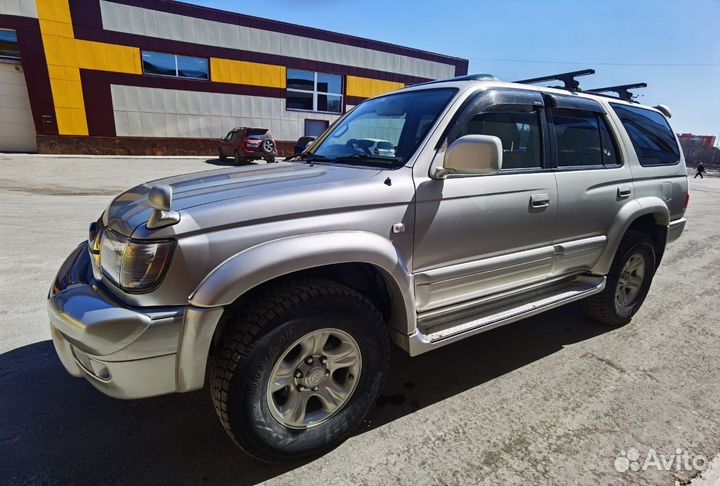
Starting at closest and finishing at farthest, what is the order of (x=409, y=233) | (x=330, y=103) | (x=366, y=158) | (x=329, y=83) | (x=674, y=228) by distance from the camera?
(x=409, y=233)
(x=366, y=158)
(x=674, y=228)
(x=329, y=83)
(x=330, y=103)

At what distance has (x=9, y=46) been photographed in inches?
701

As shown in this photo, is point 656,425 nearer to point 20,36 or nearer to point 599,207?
point 599,207

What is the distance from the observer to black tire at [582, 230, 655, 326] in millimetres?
3646

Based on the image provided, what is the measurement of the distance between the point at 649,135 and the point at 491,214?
2.50 meters

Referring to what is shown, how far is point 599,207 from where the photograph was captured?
3.34 metres

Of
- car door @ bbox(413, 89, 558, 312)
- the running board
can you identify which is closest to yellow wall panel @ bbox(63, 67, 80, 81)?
car door @ bbox(413, 89, 558, 312)

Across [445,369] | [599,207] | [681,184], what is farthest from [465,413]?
[681,184]

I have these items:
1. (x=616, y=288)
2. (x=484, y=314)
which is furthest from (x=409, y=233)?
(x=616, y=288)

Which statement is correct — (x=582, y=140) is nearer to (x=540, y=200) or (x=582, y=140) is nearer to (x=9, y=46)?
(x=540, y=200)

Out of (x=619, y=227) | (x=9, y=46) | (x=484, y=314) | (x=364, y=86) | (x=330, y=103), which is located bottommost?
(x=484, y=314)

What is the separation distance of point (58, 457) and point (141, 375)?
2.78ft

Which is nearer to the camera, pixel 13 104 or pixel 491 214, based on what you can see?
pixel 491 214

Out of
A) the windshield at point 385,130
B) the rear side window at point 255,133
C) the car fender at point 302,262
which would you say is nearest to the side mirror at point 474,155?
the windshield at point 385,130

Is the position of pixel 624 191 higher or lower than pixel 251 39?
lower
